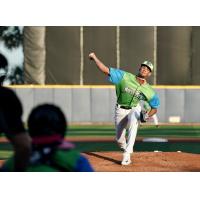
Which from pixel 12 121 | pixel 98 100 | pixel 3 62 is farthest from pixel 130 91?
pixel 98 100

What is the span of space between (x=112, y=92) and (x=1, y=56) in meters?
18.7

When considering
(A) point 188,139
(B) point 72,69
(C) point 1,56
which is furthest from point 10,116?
(B) point 72,69

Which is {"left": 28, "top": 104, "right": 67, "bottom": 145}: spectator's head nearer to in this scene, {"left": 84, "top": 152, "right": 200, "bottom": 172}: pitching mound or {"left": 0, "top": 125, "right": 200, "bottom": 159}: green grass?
{"left": 84, "top": 152, "right": 200, "bottom": 172}: pitching mound

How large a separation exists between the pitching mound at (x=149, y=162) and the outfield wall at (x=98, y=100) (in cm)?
1078

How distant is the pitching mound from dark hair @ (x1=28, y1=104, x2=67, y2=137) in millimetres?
6362

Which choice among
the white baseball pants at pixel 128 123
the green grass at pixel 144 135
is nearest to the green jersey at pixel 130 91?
the white baseball pants at pixel 128 123

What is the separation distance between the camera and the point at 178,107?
22953 mm

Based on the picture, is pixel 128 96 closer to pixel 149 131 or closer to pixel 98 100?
pixel 149 131

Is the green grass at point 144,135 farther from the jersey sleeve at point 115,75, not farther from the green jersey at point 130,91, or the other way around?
the jersey sleeve at point 115,75

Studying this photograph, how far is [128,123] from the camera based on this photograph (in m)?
10.4

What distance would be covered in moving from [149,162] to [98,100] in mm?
12192

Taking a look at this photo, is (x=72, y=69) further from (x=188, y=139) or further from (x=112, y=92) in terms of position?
(x=188, y=139)

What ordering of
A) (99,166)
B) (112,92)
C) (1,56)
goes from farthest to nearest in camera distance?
(112,92), (99,166), (1,56)

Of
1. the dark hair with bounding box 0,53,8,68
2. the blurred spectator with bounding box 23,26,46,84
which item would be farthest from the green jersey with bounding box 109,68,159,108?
the blurred spectator with bounding box 23,26,46,84
